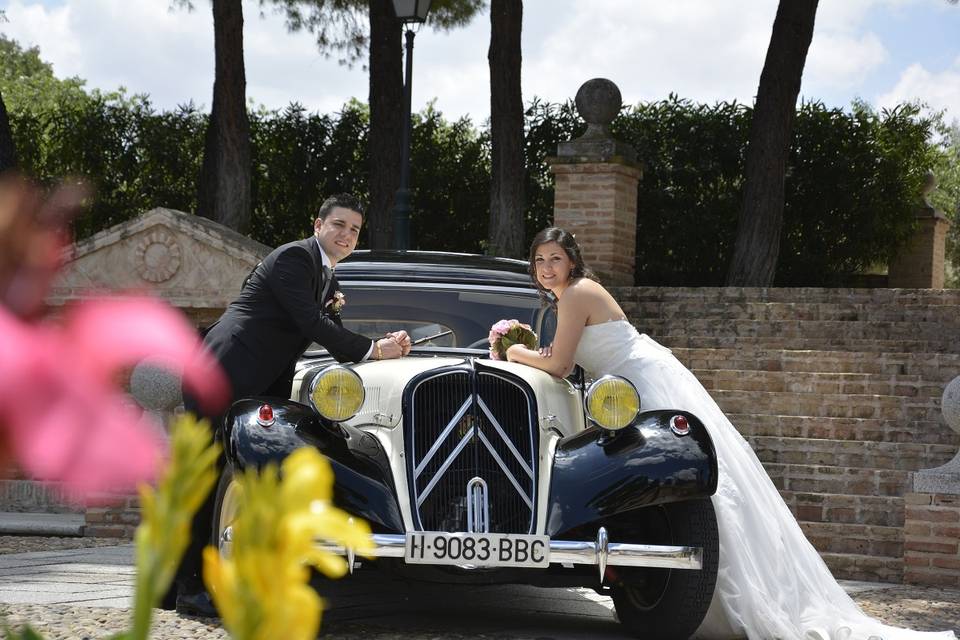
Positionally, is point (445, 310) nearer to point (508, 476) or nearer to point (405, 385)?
point (405, 385)

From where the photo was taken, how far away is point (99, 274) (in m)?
11.0

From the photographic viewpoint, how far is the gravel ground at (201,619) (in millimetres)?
5223

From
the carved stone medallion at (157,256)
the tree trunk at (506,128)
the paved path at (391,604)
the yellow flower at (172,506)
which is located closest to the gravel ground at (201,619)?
the paved path at (391,604)

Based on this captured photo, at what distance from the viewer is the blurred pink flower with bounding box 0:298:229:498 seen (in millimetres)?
571

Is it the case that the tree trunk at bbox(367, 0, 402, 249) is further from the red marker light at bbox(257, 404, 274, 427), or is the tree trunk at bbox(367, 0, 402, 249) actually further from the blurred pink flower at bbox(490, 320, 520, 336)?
the red marker light at bbox(257, 404, 274, 427)

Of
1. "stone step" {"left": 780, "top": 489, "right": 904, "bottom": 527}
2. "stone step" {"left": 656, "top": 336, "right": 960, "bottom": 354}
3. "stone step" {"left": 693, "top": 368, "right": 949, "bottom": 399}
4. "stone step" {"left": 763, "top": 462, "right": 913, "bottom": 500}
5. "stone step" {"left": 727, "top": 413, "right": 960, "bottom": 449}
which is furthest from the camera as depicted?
"stone step" {"left": 656, "top": 336, "right": 960, "bottom": 354}

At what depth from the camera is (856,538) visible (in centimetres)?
867

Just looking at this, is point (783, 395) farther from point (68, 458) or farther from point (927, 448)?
point (68, 458)

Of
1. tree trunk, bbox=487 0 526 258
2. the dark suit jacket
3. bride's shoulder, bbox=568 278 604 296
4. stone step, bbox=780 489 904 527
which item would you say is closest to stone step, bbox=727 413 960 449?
stone step, bbox=780 489 904 527

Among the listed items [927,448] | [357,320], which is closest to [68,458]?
[357,320]

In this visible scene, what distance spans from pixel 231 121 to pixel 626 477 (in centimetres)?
1120

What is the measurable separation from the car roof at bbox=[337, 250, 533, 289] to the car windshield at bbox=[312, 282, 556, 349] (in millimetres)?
45

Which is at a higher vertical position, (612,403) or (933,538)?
(612,403)

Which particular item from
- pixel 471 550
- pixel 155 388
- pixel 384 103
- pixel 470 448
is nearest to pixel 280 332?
pixel 470 448
